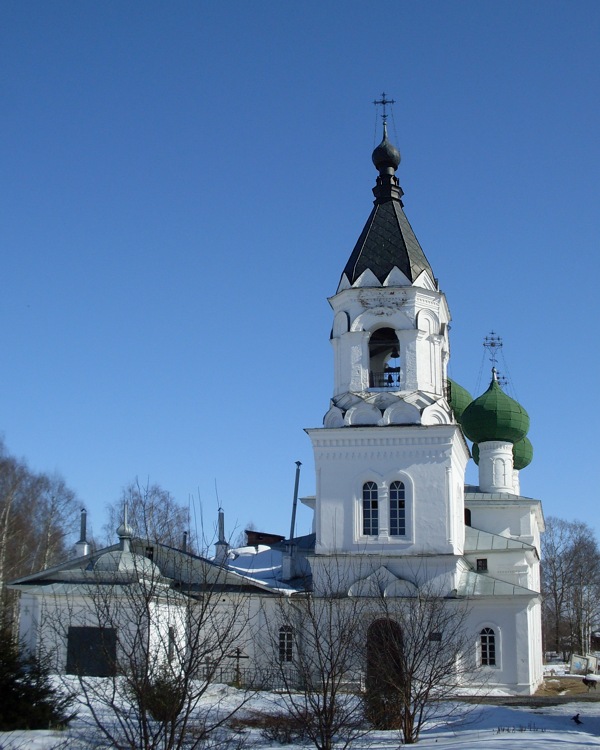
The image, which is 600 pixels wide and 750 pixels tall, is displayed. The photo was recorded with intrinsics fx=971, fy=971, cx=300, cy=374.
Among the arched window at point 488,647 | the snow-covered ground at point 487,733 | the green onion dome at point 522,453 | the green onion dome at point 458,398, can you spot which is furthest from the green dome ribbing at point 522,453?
the snow-covered ground at point 487,733

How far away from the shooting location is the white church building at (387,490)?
2122 cm

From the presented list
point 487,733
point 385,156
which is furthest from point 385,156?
point 487,733

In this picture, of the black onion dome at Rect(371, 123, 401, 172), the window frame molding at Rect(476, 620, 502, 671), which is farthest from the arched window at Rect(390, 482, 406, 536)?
the black onion dome at Rect(371, 123, 401, 172)

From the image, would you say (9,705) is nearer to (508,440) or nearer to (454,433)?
(454,433)

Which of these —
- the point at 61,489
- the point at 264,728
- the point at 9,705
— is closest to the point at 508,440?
the point at 61,489

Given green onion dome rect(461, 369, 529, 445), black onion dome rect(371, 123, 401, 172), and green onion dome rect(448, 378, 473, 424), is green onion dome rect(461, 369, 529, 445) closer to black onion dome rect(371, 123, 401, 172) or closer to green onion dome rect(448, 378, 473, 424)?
green onion dome rect(448, 378, 473, 424)

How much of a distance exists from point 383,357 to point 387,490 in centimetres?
370

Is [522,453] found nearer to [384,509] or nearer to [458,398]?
[458,398]

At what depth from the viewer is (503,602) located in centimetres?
2139

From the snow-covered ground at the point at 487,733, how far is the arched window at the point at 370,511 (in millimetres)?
5012

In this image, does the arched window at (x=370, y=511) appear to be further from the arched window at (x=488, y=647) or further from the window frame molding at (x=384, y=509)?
the arched window at (x=488, y=647)

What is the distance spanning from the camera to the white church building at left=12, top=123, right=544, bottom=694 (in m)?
21.2

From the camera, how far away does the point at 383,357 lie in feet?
79.0

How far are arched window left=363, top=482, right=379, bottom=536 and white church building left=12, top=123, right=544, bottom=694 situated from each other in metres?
0.02
